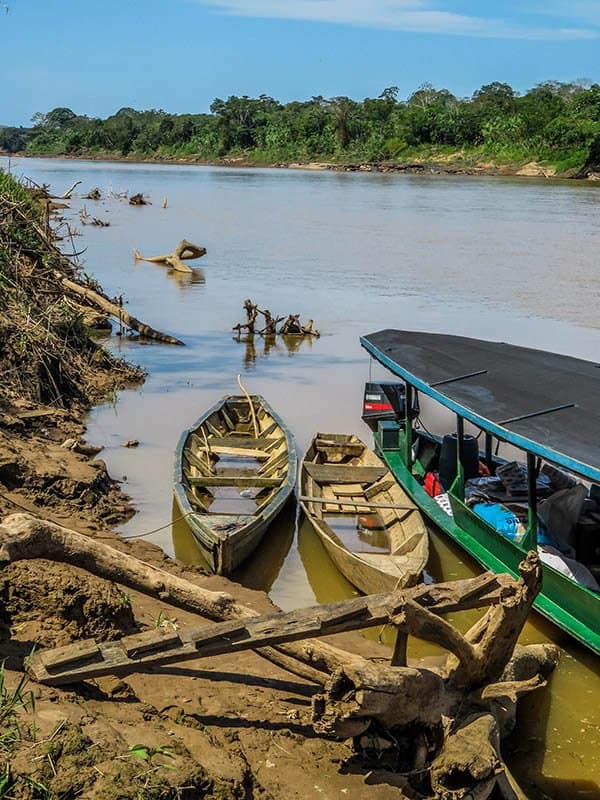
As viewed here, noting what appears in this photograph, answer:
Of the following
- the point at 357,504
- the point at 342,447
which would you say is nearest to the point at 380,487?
the point at 357,504

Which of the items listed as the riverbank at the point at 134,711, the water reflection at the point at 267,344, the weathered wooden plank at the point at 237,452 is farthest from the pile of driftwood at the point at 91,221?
the riverbank at the point at 134,711

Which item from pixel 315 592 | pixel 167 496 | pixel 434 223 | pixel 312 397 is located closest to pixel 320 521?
pixel 315 592

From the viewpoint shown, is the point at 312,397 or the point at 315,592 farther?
the point at 312,397

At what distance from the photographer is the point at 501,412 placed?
7.22 metres

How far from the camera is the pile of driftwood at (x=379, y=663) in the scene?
4.12 meters

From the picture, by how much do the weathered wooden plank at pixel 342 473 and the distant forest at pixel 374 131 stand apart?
53.7m

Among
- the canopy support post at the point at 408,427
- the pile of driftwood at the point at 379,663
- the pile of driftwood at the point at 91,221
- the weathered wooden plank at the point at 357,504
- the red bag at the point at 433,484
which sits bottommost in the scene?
the pile of driftwood at the point at 91,221

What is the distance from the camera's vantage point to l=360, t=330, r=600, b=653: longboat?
6.51m

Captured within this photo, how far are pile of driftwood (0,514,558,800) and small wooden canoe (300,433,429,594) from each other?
7.17ft

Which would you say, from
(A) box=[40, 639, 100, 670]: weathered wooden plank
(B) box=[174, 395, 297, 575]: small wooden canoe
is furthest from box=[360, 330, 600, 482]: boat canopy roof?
(A) box=[40, 639, 100, 670]: weathered wooden plank

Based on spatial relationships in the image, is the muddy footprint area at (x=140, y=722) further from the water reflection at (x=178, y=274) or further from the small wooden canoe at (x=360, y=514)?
the water reflection at (x=178, y=274)

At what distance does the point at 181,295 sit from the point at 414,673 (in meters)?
17.7

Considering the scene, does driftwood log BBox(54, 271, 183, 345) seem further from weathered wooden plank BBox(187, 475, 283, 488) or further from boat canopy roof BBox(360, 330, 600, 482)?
weathered wooden plank BBox(187, 475, 283, 488)

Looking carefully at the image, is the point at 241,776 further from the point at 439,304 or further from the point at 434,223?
the point at 434,223
